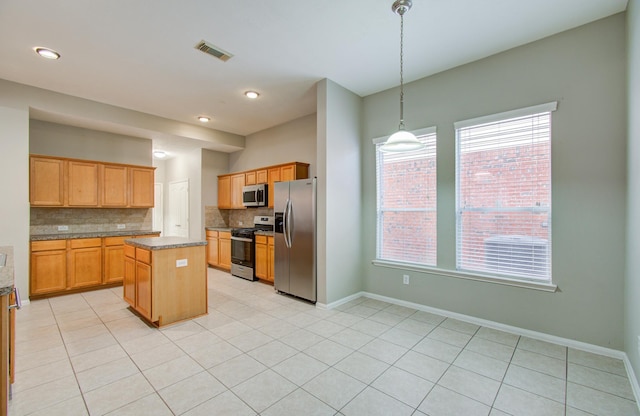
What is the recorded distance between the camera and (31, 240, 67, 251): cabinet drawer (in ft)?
13.5

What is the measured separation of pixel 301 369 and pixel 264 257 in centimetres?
292

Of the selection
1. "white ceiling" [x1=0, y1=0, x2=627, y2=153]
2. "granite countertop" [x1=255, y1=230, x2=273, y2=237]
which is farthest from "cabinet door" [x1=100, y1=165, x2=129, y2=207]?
"granite countertop" [x1=255, y1=230, x2=273, y2=237]

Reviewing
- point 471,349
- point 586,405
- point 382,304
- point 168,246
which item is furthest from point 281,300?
point 586,405

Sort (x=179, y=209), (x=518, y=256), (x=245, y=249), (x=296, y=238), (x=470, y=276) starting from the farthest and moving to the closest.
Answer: (x=179, y=209) < (x=245, y=249) < (x=296, y=238) < (x=470, y=276) < (x=518, y=256)

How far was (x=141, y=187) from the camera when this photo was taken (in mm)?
5473

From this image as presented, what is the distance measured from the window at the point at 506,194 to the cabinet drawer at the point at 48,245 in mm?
5651

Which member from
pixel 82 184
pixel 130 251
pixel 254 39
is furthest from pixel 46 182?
pixel 254 39

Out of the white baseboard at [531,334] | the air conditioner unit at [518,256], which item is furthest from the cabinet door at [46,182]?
the air conditioner unit at [518,256]

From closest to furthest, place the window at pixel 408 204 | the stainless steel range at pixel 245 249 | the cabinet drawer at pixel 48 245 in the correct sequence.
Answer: the window at pixel 408 204, the cabinet drawer at pixel 48 245, the stainless steel range at pixel 245 249

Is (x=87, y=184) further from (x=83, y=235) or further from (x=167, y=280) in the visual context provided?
(x=167, y=280)

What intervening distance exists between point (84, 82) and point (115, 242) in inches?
99.3

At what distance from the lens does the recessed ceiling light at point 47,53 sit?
3.10 meters

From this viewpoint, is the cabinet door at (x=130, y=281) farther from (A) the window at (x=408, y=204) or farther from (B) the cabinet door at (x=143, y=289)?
(A) the window at (x=408, y=204)

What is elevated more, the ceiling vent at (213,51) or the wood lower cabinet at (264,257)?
the ceiling vent at (213,51)
